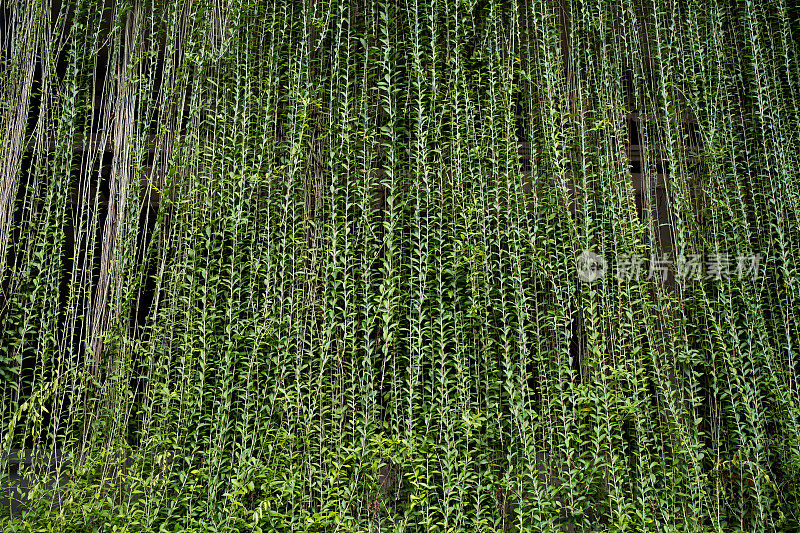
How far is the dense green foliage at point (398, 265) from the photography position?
2688mm

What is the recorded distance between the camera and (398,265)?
9.82ft

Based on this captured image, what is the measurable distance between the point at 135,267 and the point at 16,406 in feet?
3.16
